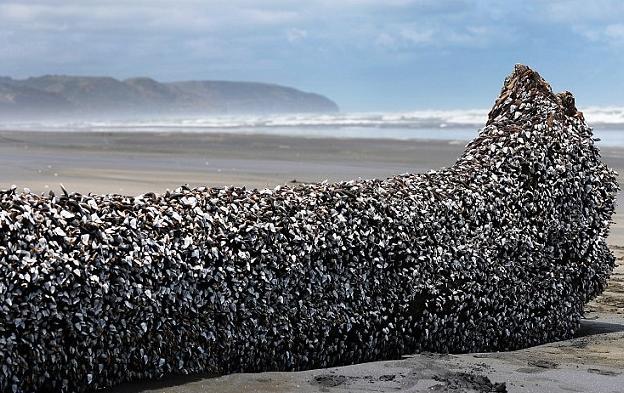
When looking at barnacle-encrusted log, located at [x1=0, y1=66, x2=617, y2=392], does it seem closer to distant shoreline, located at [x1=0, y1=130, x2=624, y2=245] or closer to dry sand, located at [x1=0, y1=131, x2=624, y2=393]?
dry sand, located at [x1=0, y1=131, x2=624, y2=393]

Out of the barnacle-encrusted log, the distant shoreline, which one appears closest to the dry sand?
the distant shoreline

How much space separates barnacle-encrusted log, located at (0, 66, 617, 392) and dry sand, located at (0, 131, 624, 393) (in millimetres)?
215

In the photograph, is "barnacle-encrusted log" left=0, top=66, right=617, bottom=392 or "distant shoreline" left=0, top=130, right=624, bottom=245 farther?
"distant shoreline" left=0, top=130, right=624, bottom=245

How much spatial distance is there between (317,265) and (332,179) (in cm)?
1443

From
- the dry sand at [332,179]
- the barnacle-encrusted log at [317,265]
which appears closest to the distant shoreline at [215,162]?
the dry sand at [332,179]

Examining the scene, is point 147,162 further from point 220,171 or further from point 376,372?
point 376,372

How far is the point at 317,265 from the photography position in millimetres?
5945

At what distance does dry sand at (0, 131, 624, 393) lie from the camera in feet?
18.9

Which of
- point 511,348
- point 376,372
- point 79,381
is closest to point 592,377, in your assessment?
point 511,348

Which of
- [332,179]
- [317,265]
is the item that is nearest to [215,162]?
[332,179]

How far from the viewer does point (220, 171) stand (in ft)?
72.9

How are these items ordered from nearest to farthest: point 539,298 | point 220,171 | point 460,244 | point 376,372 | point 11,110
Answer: point 376,372 < point 460,244 < point 539,298 < point 220,171 < point 11,110

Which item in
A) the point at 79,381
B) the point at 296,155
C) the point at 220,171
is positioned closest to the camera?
the point at 79,381

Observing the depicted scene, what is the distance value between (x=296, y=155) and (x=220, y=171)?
6.84 meters
